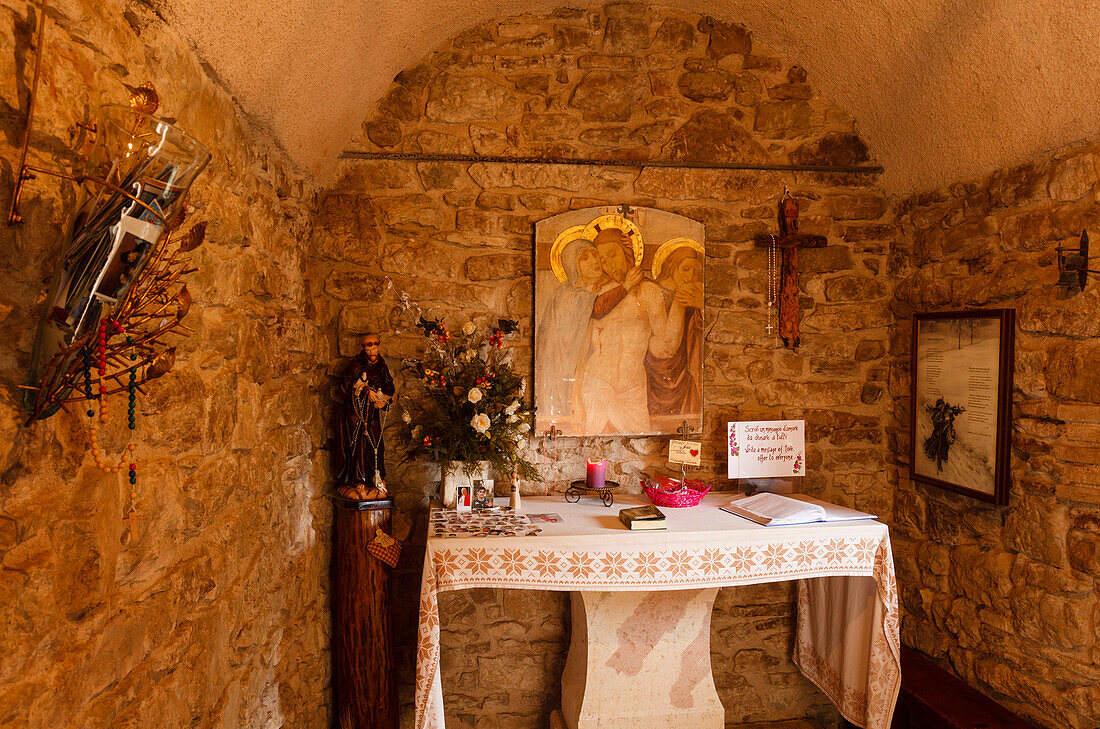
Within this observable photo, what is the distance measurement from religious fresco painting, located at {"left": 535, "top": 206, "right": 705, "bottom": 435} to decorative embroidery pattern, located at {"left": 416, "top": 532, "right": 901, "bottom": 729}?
795 millimetres

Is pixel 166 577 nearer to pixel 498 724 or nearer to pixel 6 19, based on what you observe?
pixel 6 19

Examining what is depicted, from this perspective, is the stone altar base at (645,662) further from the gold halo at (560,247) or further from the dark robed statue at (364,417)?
the gold halo at (560,247)

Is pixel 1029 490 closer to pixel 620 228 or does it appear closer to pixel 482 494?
pixel 620 228

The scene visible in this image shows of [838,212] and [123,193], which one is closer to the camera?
[123,193]

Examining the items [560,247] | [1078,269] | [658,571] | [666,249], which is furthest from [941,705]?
[560,247]

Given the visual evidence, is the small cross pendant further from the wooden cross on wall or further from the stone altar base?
the wooden cross on wall

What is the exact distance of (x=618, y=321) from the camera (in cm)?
306

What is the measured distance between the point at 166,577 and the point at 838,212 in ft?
10.4

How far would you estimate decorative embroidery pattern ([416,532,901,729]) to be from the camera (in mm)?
2299

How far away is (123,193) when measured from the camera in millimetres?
1028

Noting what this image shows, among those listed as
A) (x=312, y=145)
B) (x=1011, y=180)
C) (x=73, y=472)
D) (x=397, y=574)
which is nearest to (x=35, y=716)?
(x=73, y=472)

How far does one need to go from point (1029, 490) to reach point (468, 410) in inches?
86.3

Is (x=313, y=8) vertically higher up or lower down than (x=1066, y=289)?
higher up

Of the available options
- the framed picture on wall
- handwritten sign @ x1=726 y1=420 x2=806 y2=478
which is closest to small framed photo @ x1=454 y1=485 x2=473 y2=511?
handwritten sign @ x1=726 y1=420 x2=806 y2=478
